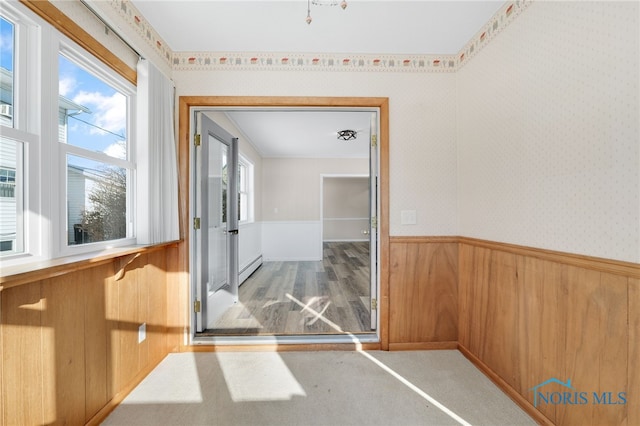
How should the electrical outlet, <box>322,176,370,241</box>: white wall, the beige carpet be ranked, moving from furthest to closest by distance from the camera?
<box>322,176,370,241</box>: white wall → the electrical outlet → the beige carpet

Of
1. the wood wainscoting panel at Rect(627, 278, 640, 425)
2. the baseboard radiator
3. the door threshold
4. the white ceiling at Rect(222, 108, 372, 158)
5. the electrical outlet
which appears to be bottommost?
the door threshold

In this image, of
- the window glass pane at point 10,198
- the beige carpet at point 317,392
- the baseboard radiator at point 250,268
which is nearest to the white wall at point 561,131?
the beige carpet at point 317,392

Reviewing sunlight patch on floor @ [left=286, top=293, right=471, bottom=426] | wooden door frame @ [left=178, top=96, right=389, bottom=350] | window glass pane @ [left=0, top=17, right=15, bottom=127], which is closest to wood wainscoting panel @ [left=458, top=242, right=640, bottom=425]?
sunlight patch on floor @ [left=286, top=293, right=471, bottom=426]

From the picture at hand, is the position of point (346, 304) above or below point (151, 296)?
below

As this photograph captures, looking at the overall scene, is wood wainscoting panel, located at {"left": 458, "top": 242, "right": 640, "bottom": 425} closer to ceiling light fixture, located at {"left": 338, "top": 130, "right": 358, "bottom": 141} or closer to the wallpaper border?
the wallpaper border

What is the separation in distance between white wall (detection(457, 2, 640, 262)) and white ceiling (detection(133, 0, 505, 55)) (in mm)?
330

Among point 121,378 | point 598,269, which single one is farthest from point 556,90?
point 121,378

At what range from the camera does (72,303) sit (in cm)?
131

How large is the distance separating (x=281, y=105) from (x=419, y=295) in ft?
6.51

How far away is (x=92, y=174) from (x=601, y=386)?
9.18ft

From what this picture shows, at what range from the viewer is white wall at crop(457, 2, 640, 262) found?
44.9 inches

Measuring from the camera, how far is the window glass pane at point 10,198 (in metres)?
1.11

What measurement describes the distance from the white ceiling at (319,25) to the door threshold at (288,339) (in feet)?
7.96

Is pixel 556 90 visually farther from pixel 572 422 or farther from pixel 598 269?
pixel 572 422
